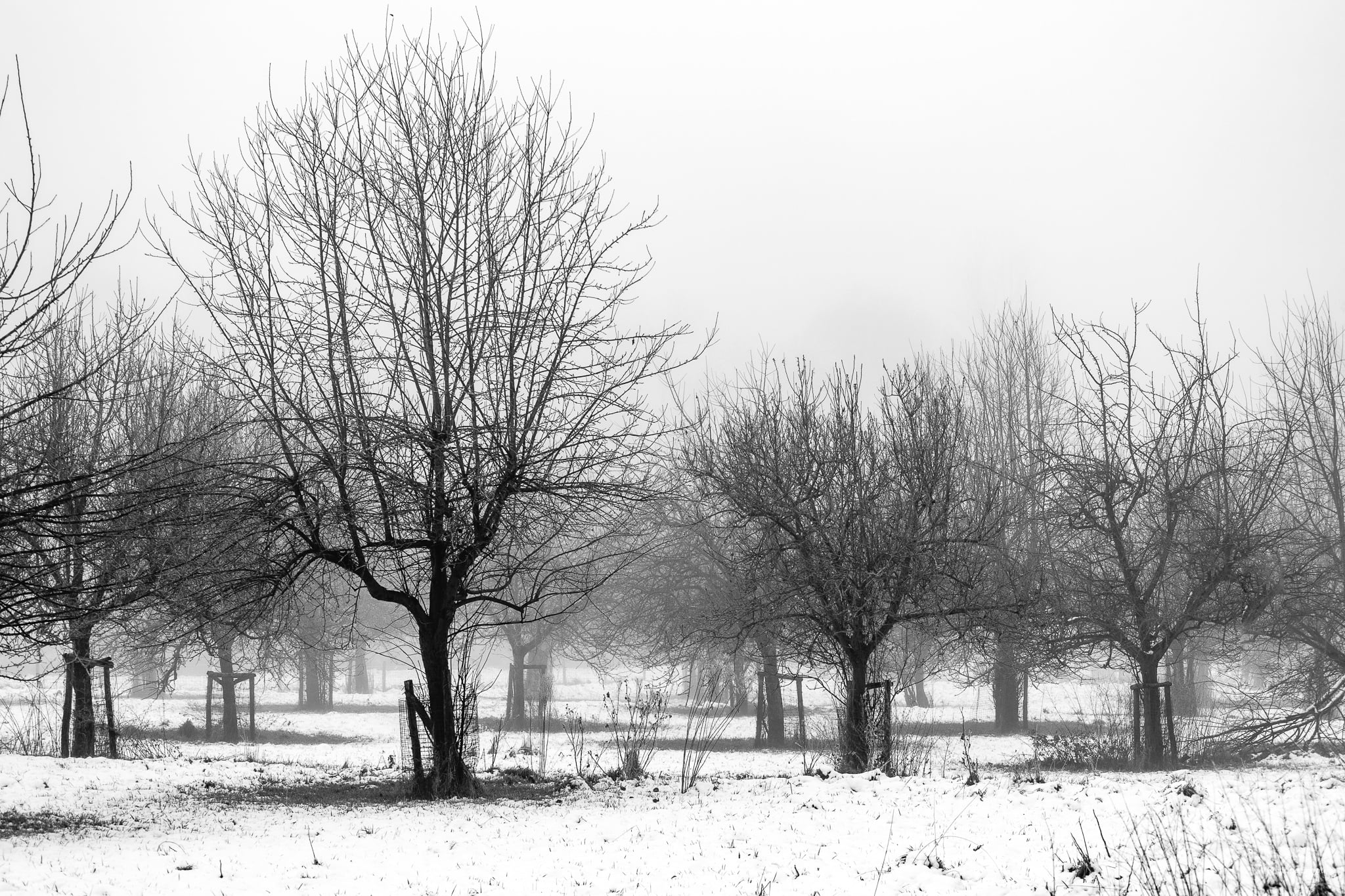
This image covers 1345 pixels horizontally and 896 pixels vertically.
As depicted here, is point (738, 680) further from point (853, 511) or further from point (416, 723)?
point (416, 723)

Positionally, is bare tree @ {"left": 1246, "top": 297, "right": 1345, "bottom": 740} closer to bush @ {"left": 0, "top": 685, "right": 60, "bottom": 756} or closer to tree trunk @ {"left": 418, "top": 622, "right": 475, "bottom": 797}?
tree trunk @ {"left": 418, "top": 622, "right": 475, "bottom": 797}

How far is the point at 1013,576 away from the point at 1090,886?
8.62 metres

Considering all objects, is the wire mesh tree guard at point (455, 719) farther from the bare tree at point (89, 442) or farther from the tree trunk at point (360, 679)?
the tree trunk at point (360, 679)

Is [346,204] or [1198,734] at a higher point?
[346,204]

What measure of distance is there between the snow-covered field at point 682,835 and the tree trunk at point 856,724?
145 centimetres

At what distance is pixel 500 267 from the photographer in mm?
10359

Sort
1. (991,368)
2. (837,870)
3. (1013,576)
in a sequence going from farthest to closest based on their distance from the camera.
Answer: (991,368), (1013,576), (837,870)

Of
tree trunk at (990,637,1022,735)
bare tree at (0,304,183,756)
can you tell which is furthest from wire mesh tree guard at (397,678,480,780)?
tree trunk at (990,637,1022,735)

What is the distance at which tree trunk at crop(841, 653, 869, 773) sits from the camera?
11625 mm

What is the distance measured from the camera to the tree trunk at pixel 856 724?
1162cm

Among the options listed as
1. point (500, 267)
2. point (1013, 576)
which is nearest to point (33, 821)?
point (500, 267)

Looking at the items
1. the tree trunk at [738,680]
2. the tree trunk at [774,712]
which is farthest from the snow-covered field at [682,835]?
the tree trunk at [738,680]

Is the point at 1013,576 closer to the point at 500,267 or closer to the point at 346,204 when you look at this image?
the point at 500,267

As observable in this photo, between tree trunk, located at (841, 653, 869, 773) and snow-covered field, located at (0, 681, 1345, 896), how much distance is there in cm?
145
